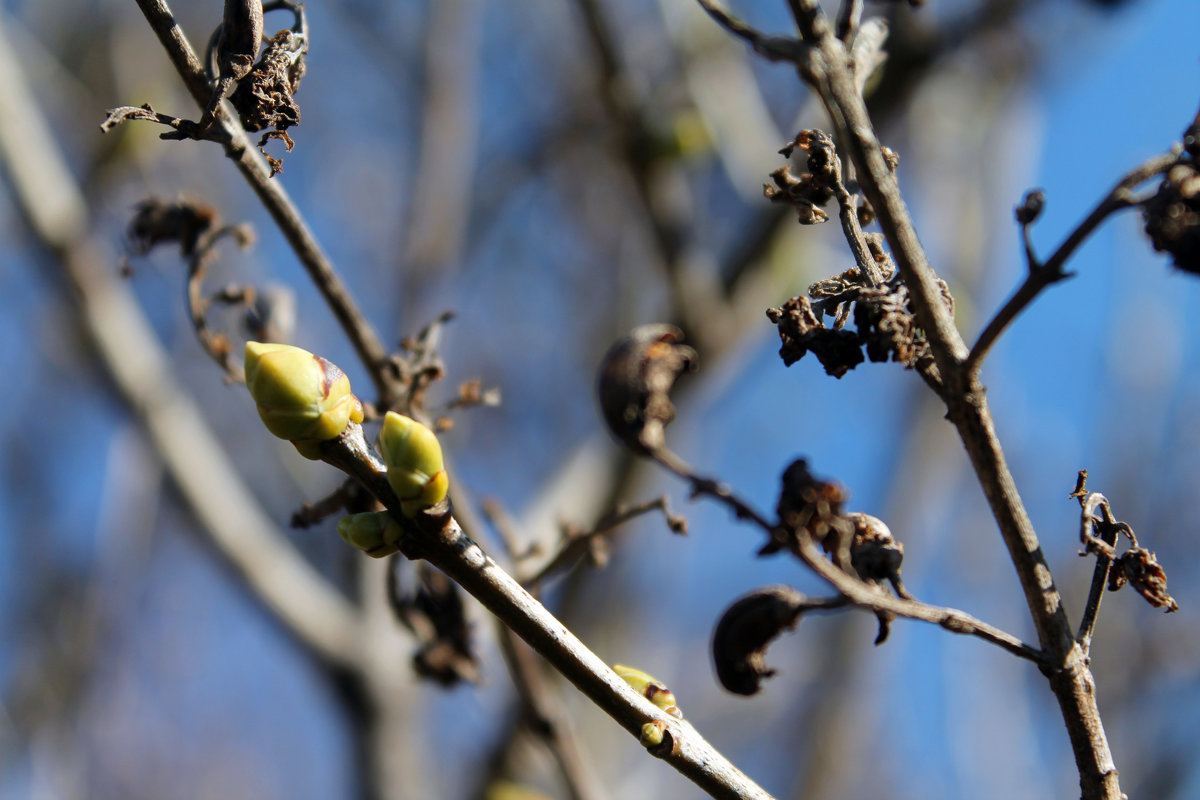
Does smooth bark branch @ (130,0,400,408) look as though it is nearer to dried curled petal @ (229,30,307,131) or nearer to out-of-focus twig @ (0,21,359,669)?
dried curled petal @ (229,30,307,131)

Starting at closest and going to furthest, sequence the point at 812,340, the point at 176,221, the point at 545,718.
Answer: the point at 812,340
the point at 176,221
the point at 545,718

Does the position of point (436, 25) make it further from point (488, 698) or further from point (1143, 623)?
point (1143, 623)

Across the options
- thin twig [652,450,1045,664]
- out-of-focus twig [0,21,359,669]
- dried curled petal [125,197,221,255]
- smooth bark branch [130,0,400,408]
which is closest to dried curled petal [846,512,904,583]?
thin twig [652,450,1045,664]

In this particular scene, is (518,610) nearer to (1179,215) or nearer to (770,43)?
(770,43)

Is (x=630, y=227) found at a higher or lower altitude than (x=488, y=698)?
higher

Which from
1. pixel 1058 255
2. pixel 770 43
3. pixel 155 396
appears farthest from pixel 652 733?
pixel 155 396

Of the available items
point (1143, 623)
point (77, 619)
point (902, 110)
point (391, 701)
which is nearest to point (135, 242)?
point (391, 701)
